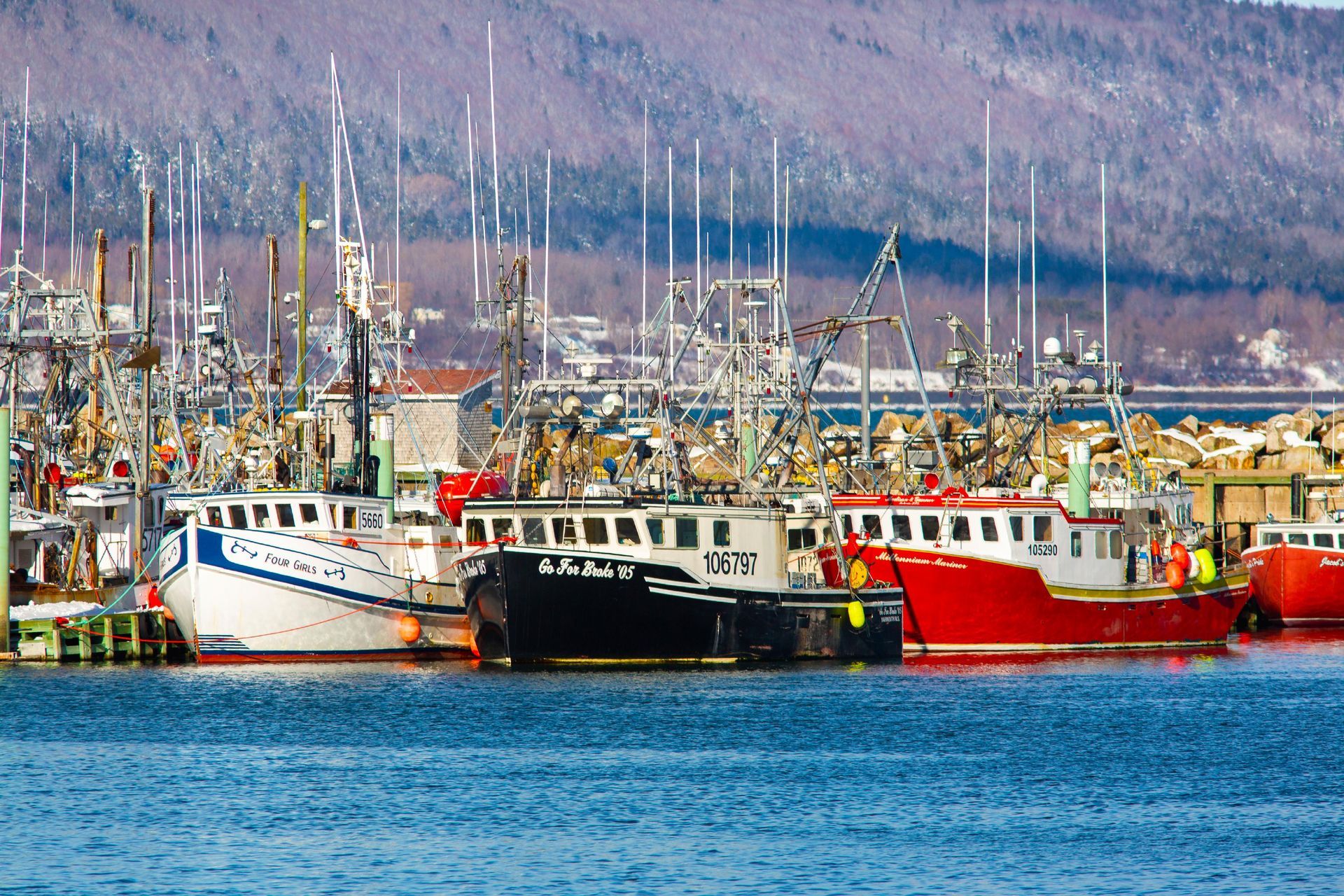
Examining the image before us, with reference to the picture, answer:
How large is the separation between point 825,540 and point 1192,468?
38.7 m

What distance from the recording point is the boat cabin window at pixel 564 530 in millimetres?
39219

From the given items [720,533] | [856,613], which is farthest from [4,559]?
[856,613]

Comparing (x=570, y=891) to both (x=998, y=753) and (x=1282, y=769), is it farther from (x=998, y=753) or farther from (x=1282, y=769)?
(x=1282, y=769)

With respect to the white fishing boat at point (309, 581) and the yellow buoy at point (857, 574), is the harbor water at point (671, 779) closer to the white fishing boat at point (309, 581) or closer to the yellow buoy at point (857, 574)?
the white fishing boat at point (309, 581)

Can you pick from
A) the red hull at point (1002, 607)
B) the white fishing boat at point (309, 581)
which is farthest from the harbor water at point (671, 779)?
the red hull at point (1002, 607)

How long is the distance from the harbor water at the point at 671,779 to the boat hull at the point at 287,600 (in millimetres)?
676

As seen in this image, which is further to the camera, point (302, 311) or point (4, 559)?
point (302, 311)

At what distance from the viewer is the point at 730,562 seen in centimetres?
4009

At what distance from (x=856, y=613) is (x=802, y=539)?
2245mm

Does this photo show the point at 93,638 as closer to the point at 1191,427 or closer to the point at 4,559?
the point at 4,559

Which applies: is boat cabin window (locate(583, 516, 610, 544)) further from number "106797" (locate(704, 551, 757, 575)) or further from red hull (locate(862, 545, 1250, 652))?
red hull (locate(862, 545, 1250, 652))

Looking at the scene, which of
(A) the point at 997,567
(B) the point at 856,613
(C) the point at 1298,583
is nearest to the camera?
(B) the point at 856,613

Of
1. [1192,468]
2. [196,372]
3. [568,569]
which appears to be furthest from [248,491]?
[1192,468]

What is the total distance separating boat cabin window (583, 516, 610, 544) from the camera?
39188mm
